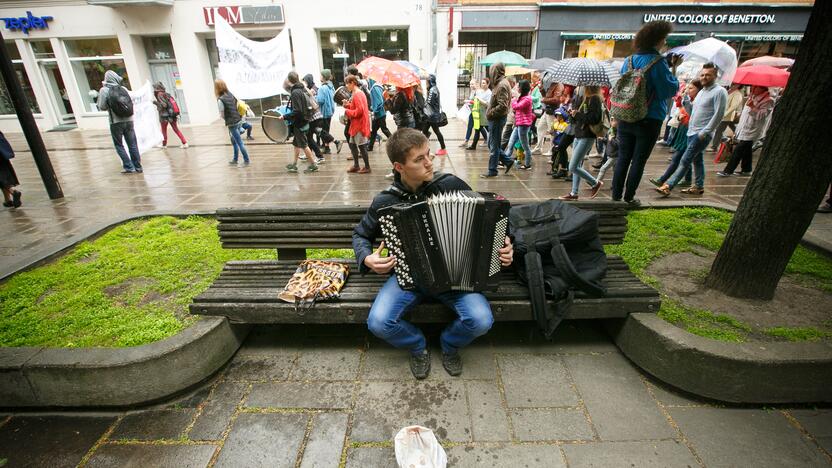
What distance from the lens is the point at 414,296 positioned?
8.82 feet

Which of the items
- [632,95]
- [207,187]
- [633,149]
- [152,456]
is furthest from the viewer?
[207,187]

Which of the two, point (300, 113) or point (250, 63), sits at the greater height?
point (250, 63)

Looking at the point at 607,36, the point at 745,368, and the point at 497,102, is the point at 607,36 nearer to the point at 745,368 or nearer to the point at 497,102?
the point at 497,102

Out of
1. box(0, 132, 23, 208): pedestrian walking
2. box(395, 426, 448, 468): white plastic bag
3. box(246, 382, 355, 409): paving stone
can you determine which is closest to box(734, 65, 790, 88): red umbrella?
box(395, 426, 448, 468): white plastic bag

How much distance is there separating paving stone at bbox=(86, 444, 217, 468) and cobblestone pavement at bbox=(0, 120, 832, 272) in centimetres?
285

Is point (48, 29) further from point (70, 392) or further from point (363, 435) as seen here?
point (363, 435)

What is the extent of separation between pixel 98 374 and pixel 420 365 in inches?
76.5

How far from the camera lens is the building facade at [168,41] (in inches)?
598

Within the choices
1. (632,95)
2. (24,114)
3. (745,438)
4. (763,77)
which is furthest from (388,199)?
(763,77)

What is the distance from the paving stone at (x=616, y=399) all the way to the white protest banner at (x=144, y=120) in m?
9.59

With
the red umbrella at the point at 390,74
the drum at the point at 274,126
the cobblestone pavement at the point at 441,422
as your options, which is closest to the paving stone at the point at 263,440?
the cobblestone pavement at the point at 441,422

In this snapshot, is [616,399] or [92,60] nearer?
[616,399]

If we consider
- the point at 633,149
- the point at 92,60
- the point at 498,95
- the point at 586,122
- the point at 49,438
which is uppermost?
the point at 92,60

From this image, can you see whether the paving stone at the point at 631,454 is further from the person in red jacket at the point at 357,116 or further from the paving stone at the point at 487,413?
the person in red jacket at the point at 357,116
